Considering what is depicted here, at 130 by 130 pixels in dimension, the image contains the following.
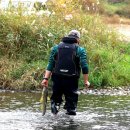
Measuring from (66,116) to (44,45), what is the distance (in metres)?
6.11

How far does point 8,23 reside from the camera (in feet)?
56.9

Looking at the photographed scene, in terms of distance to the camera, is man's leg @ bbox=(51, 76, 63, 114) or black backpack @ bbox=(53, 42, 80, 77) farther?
man's leg @ bbox=(51, 76, 63, 114)

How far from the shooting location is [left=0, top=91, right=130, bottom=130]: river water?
10227 millimetres

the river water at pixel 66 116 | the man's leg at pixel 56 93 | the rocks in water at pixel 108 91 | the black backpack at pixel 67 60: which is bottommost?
the rocks in water at pixel 108 91

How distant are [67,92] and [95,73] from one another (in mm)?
5545

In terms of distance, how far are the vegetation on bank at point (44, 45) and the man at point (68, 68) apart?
164 inches

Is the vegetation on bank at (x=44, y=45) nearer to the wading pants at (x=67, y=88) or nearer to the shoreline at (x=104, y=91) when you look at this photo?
the shoreline at (x=104, y=91)

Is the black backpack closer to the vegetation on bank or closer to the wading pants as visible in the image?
the wading pants

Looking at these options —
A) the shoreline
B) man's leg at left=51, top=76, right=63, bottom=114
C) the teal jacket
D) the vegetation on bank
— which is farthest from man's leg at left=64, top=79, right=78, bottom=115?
the vegetation on bank

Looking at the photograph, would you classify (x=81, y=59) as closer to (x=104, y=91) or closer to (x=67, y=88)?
(x=67, y=88)

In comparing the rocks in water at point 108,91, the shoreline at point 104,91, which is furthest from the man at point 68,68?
the rocks in water at point 108,91

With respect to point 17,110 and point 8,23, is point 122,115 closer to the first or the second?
point 17,110

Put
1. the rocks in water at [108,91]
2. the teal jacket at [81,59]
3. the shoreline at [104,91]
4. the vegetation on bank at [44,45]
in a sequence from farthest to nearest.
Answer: the vegetation on bank at [44,45] → the rocks in water at [108,91] → the shoreline at [104,91] → the teal jacket at [81,59]

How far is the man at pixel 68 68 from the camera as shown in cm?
1091
